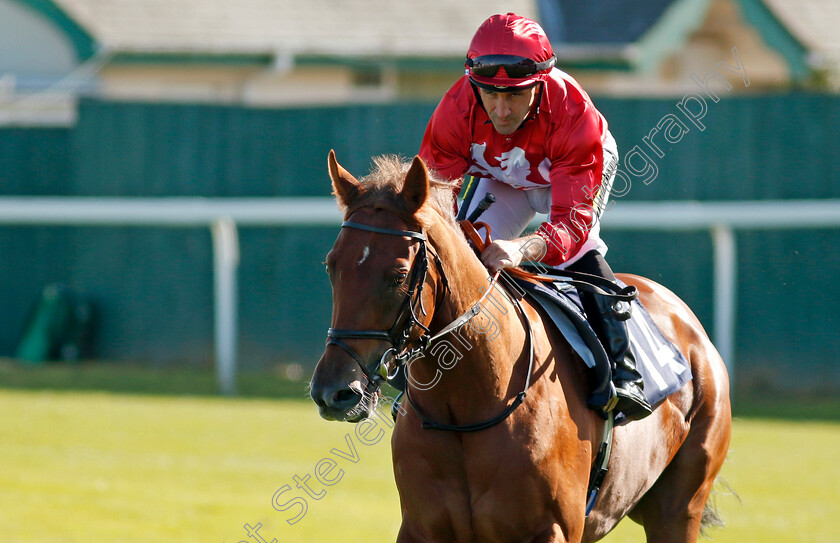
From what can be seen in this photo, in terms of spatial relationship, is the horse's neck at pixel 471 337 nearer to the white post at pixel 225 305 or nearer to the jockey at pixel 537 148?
the jockey at pixel 537 148

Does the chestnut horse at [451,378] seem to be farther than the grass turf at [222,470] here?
No

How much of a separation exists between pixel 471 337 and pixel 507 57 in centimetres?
95

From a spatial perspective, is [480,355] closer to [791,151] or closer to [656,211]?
[656,211]

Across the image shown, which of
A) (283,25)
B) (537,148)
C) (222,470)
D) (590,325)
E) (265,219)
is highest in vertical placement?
(537,148)

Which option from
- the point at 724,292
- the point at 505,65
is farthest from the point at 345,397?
the point at 724,292

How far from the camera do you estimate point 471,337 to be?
346 centimetres

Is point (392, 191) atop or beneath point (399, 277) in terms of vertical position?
atop

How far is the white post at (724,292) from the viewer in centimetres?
928

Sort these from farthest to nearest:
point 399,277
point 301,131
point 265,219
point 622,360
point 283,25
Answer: point 283,25, point 301,131, point 265,219, point 622,360, point 399,277

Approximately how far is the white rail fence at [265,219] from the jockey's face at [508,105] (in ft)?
18.5

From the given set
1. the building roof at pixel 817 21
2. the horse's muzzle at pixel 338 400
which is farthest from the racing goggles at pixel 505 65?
the building roof at pixel 817 21

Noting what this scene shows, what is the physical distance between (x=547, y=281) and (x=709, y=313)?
20.2ft

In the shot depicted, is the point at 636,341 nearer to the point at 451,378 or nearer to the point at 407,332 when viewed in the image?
the point at 451,378

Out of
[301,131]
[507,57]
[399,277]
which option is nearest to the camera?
[399,277]
